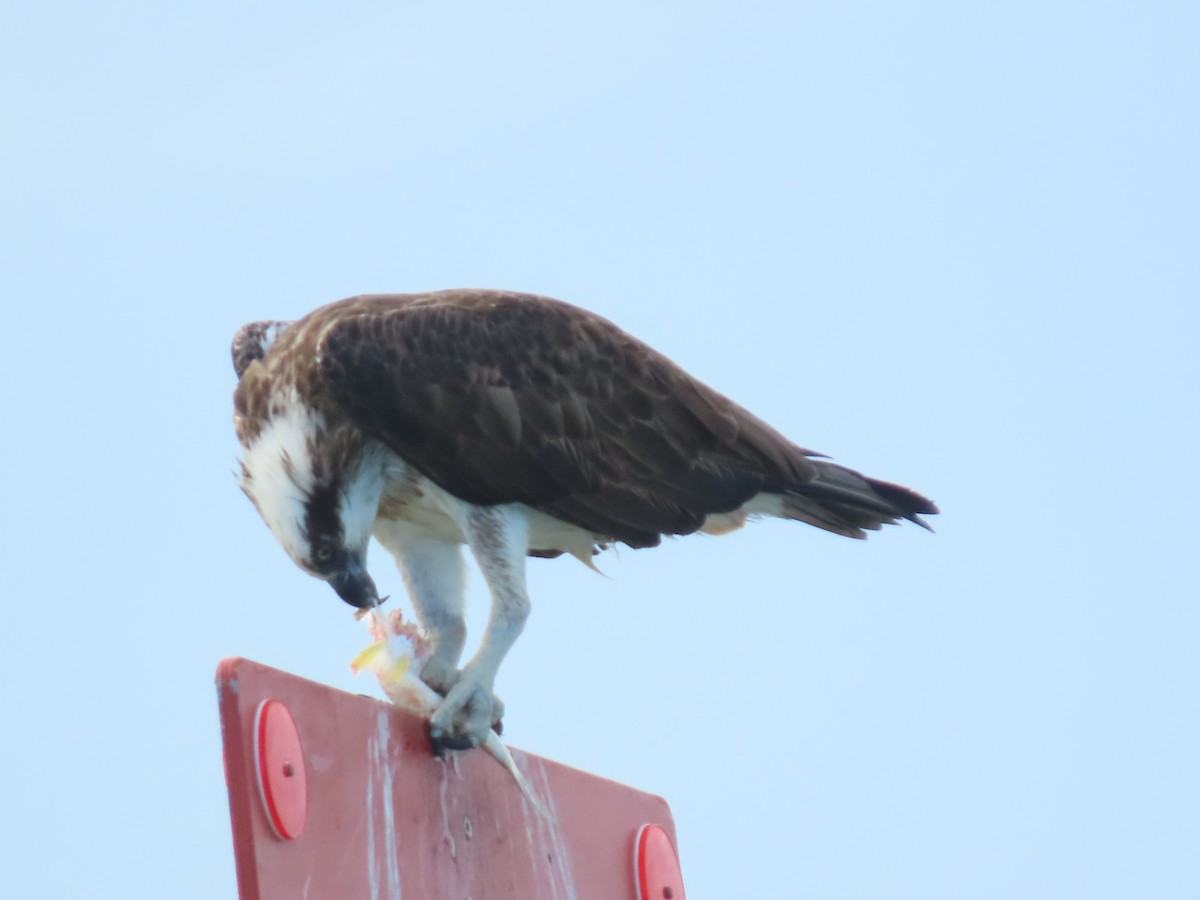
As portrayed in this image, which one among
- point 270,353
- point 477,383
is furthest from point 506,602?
point 270,353

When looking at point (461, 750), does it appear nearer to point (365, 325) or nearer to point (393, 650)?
point (393, 650)

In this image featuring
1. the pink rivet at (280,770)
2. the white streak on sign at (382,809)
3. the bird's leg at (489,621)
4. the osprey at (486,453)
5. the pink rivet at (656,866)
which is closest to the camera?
the pink rivet at (280,770)

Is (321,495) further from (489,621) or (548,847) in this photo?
(548,847)

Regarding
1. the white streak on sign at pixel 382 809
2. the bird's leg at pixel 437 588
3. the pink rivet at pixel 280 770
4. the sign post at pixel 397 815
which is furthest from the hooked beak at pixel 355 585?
the pink rivet at pixel 280 770

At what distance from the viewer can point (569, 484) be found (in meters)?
5.32

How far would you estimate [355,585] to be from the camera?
517 cm

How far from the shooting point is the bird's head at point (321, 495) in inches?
201

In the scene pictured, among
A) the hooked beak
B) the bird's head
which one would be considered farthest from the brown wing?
the hooked beak

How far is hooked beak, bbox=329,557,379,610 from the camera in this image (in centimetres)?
515

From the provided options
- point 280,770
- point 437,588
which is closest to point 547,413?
point 437,588

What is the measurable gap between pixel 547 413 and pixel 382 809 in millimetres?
1853

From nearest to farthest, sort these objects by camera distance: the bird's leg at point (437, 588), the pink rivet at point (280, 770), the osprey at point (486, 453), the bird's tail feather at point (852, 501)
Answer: the pink rivet at point (280, 770)
the osprey at point (486, 453)
the bird's leg at point (437, 588)
the bird's tail feather at point (852, 501)

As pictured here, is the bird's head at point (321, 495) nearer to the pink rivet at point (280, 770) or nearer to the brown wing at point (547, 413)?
the brown wing at point (547, 413)

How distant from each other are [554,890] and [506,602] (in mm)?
912
